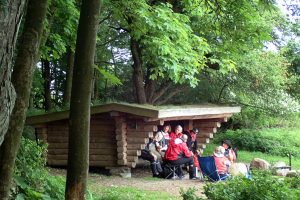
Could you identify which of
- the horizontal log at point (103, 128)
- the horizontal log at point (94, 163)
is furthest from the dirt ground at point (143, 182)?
the horizontal log at point (103, 128)

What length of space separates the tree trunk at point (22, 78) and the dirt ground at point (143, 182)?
20.6ft

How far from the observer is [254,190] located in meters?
5.50

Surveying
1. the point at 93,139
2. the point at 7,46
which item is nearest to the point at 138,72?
the point at 93,139

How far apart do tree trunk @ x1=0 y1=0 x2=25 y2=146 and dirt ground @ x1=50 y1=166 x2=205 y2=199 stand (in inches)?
312

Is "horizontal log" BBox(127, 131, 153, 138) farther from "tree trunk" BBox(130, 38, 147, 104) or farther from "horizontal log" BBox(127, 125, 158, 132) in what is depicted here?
"tree trunk" BBox(130, 38, 147, 104)

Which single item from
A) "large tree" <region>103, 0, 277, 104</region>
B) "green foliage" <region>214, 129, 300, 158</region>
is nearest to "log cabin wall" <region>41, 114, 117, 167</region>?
"large tree" <region>103, 0, 277, 104</region>

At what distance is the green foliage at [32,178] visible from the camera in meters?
5.60

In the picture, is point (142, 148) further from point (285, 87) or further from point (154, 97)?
point (285, 87)

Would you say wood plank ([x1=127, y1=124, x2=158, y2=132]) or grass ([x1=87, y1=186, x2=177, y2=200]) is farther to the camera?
wood plank ([x1=127, y1=124, x2=158, y2=132])

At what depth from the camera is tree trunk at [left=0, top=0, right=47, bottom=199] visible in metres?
4.06

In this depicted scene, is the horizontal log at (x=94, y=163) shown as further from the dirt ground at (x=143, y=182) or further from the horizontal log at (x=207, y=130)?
the horizontal log at (x=207, y=130)

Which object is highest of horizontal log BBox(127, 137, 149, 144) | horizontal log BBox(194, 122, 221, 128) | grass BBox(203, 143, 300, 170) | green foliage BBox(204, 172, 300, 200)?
horizontal log BBox(194, 122, 221, 128)

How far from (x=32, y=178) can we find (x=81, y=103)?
2.01m

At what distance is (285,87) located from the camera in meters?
21.1
